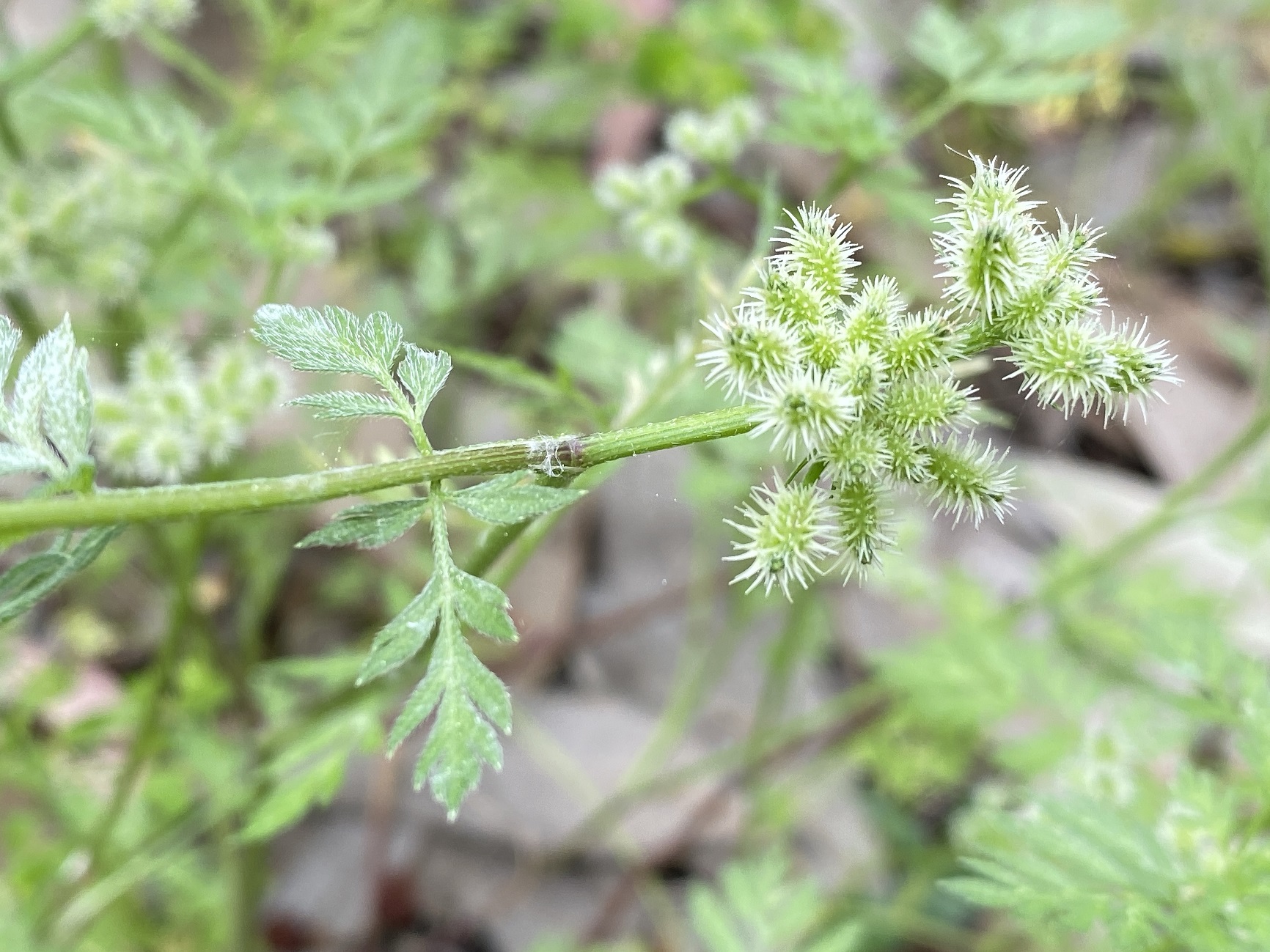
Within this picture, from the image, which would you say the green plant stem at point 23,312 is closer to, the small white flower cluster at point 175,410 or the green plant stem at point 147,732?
the small white flower cluster at point 175,410

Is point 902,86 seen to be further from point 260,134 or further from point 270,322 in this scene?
point 270,322

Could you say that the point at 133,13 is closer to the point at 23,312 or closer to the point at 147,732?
the point at 23,312

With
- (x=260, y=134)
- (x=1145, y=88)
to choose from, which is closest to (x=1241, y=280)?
(x=1145, y=88)

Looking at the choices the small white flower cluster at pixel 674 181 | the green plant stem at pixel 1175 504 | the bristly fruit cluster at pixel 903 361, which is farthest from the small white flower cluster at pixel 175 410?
the green plant stem at pixel 1175 504

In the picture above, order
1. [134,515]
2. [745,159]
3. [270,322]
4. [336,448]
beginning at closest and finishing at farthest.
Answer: [134,515], [270,322], [336,448], [745,159]

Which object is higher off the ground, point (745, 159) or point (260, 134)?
point (745, 159)
